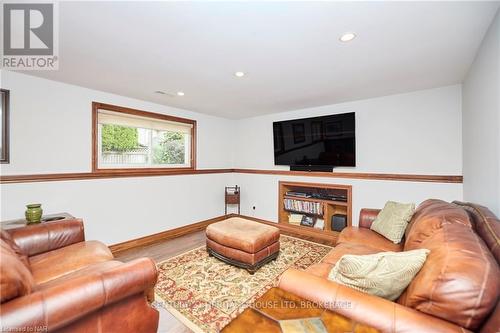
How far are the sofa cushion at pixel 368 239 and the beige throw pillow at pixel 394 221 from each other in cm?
5

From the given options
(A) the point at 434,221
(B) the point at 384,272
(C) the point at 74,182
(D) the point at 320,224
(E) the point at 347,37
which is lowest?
(D) the point at 320,224

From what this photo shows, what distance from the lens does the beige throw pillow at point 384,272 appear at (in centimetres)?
104

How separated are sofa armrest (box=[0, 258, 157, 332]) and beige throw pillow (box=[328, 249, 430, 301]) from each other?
115 centimetres

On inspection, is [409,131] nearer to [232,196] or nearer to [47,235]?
[232,196]

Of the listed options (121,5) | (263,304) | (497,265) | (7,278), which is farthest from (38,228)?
(497,265)

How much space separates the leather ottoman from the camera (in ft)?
7.94

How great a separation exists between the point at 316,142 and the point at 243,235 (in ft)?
6.66

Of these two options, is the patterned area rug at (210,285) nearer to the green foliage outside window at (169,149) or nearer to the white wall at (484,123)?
the green foliage outside window at (169,149)

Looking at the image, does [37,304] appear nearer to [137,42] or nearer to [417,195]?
[137,42]

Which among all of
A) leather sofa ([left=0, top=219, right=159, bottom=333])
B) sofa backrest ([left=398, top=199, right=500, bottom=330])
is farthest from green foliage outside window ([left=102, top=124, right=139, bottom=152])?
sofa backrest ([left=398, top=199, right=500, bottom=330])

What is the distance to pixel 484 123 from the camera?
5.68 feet

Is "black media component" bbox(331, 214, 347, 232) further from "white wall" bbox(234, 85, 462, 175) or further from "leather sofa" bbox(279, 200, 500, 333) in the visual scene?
"leather sofa" bbox(279, 200, 500, 333)

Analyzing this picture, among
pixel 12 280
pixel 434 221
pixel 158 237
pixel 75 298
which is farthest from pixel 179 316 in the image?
pixel 434 221

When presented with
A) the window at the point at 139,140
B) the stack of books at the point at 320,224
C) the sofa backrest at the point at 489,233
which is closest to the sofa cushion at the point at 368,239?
the sofa backrest at the point at 489,233
